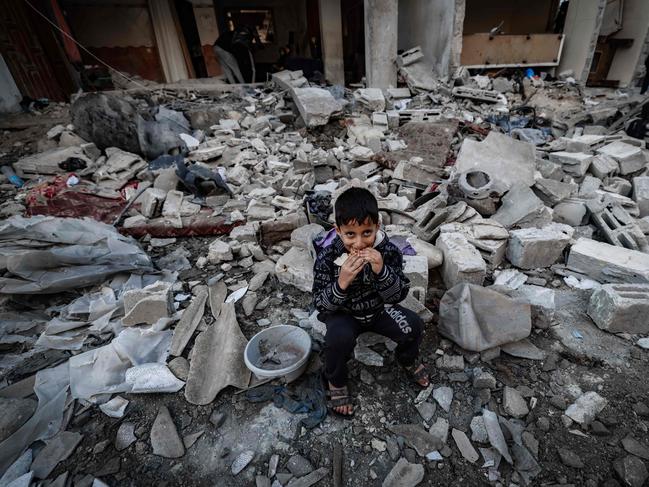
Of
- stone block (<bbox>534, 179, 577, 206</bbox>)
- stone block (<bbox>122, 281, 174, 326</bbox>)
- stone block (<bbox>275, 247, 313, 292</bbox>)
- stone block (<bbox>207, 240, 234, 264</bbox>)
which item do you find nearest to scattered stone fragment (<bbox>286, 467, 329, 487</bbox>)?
stone block (<bbox>275, 247, 313, 292</bbox>)

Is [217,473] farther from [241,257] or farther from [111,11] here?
[111,11]

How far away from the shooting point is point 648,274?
8.41ft

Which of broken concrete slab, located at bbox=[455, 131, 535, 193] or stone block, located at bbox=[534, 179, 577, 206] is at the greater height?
broken concrete slab, located at bbox=[455, 131, 535, 193]

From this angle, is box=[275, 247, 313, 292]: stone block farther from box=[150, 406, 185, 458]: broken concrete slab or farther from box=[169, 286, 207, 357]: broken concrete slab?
box=[150, 406, 185, 458]: broken concrete slab

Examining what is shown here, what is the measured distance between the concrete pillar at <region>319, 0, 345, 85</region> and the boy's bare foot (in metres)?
10.6

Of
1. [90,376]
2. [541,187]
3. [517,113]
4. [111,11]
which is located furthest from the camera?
[111,11]

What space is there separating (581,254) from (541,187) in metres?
1.33

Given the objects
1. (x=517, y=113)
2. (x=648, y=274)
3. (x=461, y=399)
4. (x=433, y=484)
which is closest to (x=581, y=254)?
(x=648, y=274)

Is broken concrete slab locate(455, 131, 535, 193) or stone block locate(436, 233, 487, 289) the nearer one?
stone block locate(436, 233, 487, 289)

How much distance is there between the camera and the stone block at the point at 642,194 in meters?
4.00

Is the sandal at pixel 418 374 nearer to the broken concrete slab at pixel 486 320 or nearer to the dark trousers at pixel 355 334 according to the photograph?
the dark trousers at pixel 355 334

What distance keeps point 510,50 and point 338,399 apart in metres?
A: 11.9

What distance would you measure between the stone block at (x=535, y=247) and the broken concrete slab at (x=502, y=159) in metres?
0.94

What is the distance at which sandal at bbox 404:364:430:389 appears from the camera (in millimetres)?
2121
